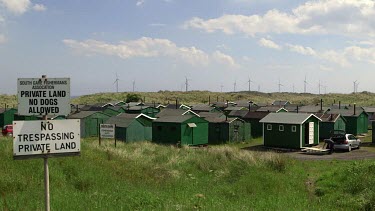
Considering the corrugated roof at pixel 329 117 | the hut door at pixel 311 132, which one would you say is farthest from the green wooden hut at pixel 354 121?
the hut door at pixel 311 132

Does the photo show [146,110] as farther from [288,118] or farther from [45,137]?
[45,137]

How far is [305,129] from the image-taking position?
127 feet

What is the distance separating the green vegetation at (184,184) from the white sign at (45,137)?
9.26 feet

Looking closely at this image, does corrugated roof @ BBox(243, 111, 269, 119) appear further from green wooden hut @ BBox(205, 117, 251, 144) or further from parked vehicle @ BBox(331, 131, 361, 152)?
parked vehicle @ BBox(331, 131, 361, 152)

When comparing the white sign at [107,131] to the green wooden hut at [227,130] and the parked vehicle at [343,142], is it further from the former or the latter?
the parked vehicle at [343,142]

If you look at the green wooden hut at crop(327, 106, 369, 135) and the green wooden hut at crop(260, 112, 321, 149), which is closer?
the green wooden hut at crop(260, 112, 321, 149)

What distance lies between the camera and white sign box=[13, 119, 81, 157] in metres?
6.83

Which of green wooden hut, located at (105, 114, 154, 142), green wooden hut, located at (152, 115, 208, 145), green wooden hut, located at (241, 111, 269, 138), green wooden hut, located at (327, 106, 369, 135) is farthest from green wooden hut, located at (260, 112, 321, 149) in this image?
green wooden hut, located at (105, 114, 154, 142)

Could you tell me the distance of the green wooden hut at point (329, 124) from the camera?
43.4 meters

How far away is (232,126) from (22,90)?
1440 inches

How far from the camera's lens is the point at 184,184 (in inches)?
660

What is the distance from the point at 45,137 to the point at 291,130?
3324 cm

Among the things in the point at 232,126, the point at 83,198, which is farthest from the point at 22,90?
the point at 232,126

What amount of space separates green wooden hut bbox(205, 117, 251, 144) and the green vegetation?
16.3m
